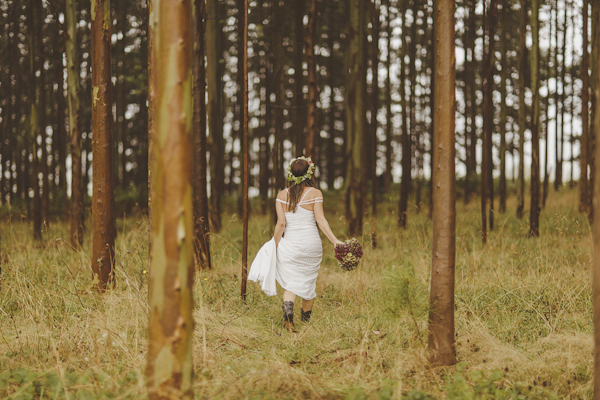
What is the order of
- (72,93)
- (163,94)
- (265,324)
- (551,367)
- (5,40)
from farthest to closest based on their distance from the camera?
(5,40) < (72,93) < (265,324) < (551,367) < (163,94)

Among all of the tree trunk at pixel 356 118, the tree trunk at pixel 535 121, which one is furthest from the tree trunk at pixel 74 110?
the tree trunk at pixel 535 121

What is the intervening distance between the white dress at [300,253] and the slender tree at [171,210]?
2.70 m

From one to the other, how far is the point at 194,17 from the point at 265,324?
16.7ft

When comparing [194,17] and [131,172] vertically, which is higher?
[194,17]

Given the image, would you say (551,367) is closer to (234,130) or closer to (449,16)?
(449,16)

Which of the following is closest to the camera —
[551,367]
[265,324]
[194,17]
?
[551,367]

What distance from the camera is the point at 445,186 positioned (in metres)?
3.68

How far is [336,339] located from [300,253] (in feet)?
4.03

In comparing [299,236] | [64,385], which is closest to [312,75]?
[299,236]

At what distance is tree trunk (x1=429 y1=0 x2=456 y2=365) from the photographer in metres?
3.70

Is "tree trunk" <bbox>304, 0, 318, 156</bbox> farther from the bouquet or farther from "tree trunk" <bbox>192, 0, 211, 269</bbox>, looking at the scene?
the bouquet

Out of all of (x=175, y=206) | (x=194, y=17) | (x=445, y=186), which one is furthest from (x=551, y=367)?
(x=194, y=17)

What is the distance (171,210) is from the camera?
261 centimetres

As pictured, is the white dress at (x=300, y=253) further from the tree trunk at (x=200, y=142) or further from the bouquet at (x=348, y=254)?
the tree trunk at (x=200, y=142)
